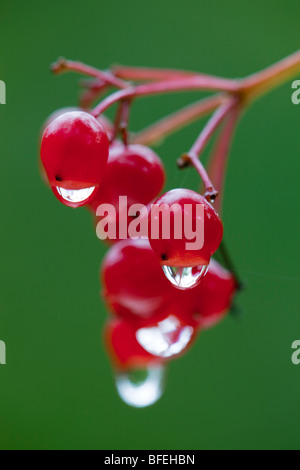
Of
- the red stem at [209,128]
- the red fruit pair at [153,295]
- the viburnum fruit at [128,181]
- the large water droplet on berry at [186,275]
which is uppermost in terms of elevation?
the red stem at [209,128]

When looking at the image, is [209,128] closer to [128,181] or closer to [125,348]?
[128,181]

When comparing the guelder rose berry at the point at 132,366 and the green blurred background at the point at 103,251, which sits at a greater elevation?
the green blurred background at the point at 103,251

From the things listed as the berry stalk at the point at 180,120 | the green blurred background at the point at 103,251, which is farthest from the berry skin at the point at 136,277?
the green blurred background at the point at 103,251

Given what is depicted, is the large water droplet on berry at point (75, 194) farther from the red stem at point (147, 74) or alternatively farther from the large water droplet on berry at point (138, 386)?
the large water droplet on berry at point (138, 386)

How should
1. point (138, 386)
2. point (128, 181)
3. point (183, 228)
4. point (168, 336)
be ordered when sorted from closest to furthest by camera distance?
point (183, 228)
point (128, 181)
point (168, 336)
point (138, 386)

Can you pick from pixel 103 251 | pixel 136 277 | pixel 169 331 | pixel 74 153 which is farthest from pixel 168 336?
pixel 103 251
